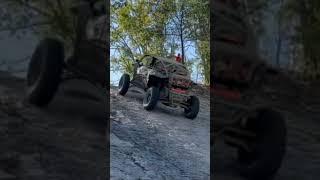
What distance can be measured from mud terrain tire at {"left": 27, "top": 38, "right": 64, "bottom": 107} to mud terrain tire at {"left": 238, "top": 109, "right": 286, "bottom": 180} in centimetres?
173

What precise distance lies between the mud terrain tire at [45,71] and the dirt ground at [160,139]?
50 centimetres

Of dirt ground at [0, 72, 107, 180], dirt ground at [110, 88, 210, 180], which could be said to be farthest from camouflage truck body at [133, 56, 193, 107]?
dirt ground at [0, 72, 107, 180]

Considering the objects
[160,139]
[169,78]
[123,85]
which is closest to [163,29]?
[169,78]

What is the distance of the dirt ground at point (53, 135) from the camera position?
4.11 meters

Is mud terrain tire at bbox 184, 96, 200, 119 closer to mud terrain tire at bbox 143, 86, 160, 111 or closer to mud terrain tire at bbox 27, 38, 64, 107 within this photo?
mud terrain tire at bbox 143, 86, 160, 111

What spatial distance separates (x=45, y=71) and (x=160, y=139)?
1142 mm

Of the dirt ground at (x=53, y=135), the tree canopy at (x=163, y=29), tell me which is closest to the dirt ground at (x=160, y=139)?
the dirt ground at (x=53, y=135)

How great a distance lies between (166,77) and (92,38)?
28.7 inches

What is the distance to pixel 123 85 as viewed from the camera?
436cm

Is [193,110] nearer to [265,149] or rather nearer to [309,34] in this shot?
[265,149]

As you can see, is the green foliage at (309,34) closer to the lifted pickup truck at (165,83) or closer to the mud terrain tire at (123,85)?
the lifted pickup truck at (165,83)

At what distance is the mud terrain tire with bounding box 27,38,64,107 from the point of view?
13.7ft

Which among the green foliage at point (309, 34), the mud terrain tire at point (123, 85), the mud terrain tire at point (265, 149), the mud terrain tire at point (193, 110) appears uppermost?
the green foliage at point (309, 34)

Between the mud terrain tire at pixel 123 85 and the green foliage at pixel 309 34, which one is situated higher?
the green foliage at pixel 309 34
